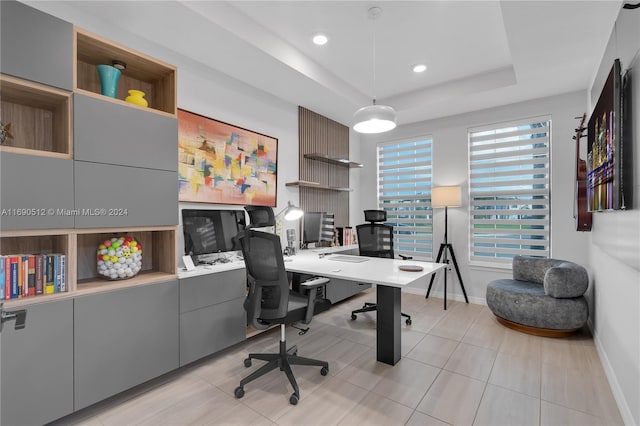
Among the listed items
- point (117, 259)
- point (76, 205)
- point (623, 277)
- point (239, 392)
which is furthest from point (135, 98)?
point (623, 277)

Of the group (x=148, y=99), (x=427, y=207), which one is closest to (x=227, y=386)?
(x=148, y=99)

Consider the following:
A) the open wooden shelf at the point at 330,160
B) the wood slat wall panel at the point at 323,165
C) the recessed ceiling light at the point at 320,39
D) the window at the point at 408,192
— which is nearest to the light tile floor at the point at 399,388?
the window at the point at 408,192

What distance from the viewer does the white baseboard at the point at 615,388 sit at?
1866mm

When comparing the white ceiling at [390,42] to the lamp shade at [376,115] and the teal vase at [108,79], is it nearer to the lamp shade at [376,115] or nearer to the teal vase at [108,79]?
the teal vase at [108,79]

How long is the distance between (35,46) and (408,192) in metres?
4.72

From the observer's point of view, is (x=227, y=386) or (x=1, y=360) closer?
(x=1, y=360)

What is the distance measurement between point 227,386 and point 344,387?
904 millimetres

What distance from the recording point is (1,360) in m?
1.65

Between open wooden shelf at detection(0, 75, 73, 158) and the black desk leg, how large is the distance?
2580 mm

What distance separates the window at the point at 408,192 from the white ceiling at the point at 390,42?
1085mm

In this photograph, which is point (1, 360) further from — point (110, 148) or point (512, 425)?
point (512, 425)

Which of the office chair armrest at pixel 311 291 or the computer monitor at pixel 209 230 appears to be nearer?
the office chair armrest at pixel 311 291

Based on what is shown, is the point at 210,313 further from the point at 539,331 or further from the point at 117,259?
the point at 539,331

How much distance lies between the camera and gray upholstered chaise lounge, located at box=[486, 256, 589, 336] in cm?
311
